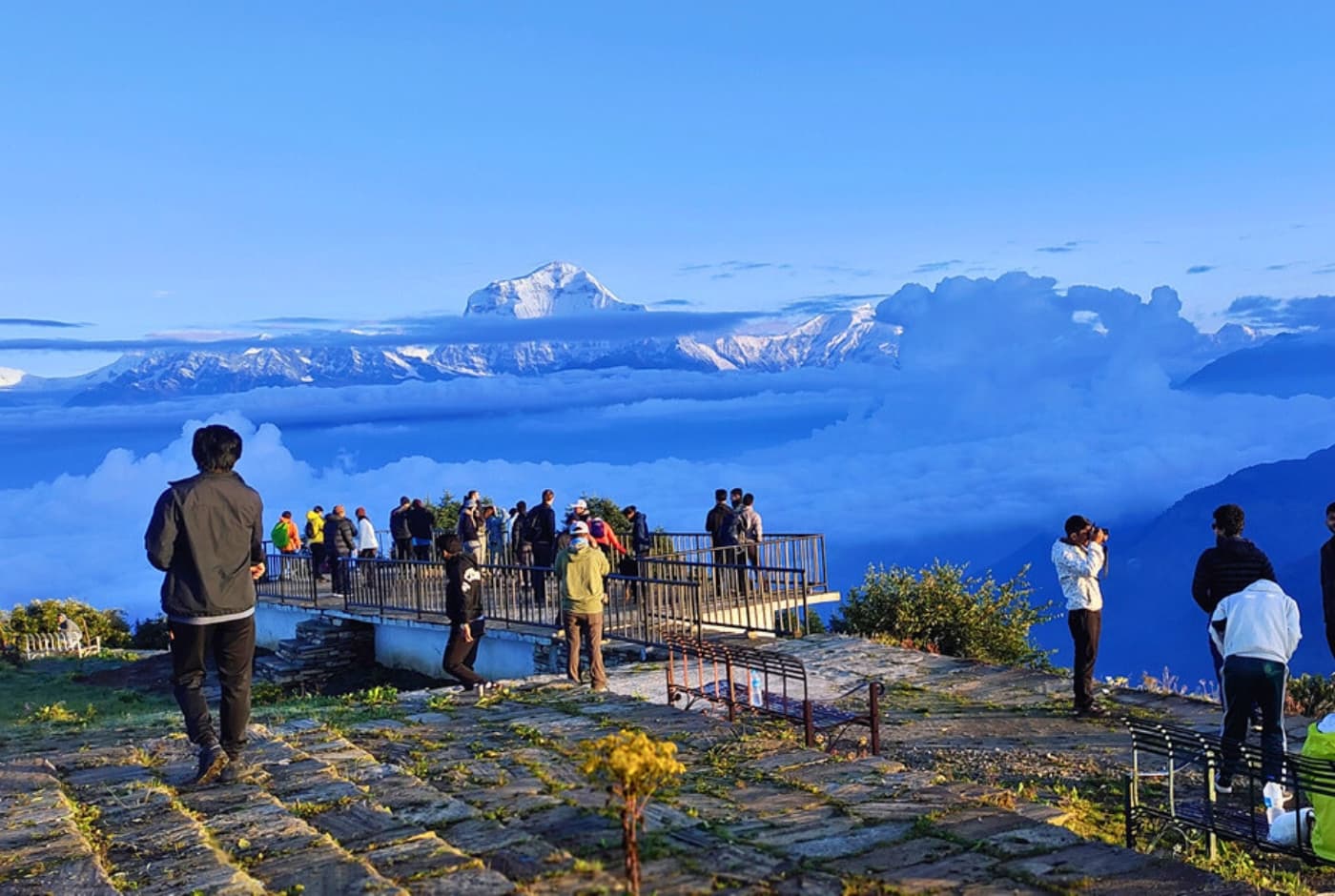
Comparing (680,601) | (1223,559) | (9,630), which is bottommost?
(9,630)

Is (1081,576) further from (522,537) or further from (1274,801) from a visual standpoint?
(522,537)

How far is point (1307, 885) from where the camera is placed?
6.22m

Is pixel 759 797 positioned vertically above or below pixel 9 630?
above

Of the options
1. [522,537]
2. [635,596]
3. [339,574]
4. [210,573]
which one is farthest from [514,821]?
[339,574]

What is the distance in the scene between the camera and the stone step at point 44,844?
5395mm

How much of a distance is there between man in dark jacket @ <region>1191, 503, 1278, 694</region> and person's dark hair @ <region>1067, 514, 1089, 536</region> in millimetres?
1766

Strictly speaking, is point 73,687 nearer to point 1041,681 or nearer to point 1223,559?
point 1041,681

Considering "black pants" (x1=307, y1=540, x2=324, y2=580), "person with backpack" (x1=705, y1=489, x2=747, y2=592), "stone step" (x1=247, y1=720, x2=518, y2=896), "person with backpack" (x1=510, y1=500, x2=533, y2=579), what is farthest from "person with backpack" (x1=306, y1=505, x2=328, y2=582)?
"stone step" (x1=247, y1=720, x2=518, y2=896)

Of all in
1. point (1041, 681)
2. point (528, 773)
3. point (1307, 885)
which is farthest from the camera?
point (1041, 681)

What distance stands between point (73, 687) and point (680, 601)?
12.4 m

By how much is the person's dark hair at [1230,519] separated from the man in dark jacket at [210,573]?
681 cm

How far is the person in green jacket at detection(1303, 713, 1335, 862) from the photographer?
6289 mm

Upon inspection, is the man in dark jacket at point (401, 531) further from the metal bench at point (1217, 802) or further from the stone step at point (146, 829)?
the metal bench at point (1217, 802)

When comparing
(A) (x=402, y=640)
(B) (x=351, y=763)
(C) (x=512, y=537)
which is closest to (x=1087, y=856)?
(B) (x=351, y=763)
